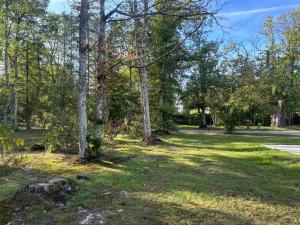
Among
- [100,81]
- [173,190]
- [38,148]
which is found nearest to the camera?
[173,190]

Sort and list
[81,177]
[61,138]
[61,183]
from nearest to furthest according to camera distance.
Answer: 1. [61,183]
2. [81,177]
3. [61,138]

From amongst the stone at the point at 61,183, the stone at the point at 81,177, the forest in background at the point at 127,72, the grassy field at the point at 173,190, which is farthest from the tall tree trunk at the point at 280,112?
the stone at the point at 61,183

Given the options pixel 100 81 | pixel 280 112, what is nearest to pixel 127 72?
pixel 280 112

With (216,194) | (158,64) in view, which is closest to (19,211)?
(216,194)

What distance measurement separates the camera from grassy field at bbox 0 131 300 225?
4.21 meters

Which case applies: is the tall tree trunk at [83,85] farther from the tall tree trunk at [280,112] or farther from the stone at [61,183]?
the tall tree trunk at [280,112]

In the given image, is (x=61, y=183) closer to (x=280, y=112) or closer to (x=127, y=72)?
(x=127, y=72)

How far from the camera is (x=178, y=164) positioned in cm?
827

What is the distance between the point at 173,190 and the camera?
18.2 ft

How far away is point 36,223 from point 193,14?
6.67m

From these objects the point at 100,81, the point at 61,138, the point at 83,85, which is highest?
the point at 100,81

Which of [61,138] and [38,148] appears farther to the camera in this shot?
[38,148]

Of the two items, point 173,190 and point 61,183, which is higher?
point 61,183

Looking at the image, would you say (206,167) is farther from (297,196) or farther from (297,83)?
(297,83)
